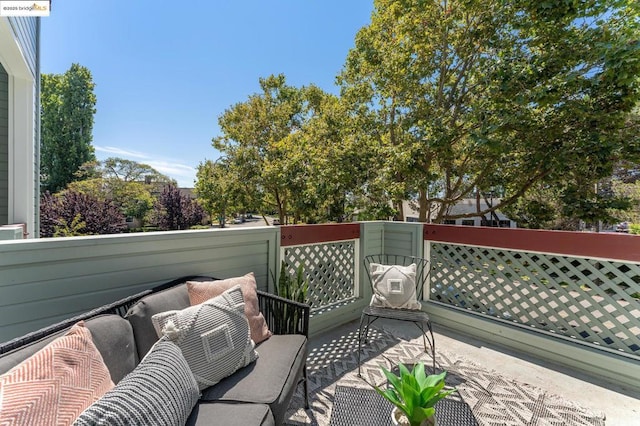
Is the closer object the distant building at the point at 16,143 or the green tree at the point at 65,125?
the distant building at the point at 16,143

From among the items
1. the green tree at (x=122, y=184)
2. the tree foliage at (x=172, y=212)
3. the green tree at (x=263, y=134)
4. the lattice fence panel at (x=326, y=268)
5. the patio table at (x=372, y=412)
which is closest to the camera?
the patio table at (x=372, y=412)

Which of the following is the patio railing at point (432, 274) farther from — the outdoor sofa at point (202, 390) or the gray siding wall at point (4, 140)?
the gray siding wall at point (4, 140)

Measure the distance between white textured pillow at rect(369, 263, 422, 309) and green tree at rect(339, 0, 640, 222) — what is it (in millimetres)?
3381

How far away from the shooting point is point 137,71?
624 inches

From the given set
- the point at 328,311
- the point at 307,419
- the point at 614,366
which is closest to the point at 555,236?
the point at 614,366

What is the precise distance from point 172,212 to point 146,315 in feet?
49.1

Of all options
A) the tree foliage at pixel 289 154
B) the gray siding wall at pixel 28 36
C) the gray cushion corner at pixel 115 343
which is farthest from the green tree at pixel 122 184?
the gray cushion corner at pixel 115 343

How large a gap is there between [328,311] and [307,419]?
1.43 meters

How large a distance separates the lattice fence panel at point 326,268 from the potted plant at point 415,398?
1.96 meters

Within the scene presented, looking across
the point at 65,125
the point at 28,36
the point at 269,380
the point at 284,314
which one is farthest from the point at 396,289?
the point at 65,125

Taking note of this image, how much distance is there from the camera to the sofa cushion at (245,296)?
6.22 ft

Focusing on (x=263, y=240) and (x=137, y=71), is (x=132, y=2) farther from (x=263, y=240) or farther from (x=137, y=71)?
(x=137, y=71)

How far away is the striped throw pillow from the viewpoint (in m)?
0.95

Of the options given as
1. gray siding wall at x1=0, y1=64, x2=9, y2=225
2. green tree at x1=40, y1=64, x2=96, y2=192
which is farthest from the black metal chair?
green tree at x1=40, y1=64, x2=96, y2=192
